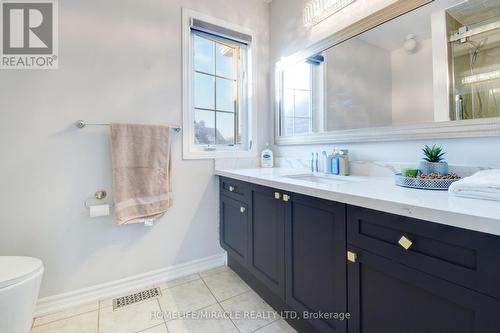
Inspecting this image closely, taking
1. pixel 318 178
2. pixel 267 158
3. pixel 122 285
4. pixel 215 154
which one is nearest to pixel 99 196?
pixel 122 285

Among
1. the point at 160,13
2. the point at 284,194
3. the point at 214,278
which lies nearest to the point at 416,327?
the point at 284,194

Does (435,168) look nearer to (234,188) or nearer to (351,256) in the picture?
(351,256)

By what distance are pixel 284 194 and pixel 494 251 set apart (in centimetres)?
83

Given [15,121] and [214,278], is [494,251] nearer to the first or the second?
[214,278]

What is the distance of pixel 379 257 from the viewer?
2.77 feet

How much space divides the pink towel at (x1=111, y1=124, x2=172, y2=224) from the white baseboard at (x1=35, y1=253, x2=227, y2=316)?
469mm

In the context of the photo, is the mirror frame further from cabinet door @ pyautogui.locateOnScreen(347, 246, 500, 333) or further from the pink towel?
the pink towel

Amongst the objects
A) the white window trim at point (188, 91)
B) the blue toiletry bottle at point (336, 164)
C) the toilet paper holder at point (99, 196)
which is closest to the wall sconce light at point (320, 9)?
the white window trim at point (188, 91)

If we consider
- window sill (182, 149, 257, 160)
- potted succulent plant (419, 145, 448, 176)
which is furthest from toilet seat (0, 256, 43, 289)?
potted succulent plant (419, 145, 448, 176)

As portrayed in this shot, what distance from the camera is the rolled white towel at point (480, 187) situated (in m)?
0.73

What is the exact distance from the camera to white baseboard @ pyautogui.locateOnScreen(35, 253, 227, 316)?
149 centimetres

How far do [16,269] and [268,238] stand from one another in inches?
51.5

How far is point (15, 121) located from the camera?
4.56 ft

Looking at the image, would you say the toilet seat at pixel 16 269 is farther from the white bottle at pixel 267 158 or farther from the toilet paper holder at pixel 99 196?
the white bottle at pixel 267 158
